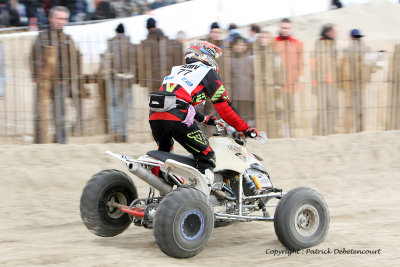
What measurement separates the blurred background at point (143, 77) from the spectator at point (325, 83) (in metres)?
0.02

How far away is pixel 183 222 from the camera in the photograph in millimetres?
5645

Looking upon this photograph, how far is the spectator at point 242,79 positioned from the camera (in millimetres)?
10695

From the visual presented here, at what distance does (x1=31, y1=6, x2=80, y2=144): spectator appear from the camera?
9578mm

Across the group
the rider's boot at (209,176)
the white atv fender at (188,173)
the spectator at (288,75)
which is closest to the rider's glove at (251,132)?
the rider's boot at (209,176)

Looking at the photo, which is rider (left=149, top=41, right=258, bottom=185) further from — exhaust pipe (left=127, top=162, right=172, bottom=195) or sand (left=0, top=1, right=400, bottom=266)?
sand (left=0, top=1, right=400, bottom=266)

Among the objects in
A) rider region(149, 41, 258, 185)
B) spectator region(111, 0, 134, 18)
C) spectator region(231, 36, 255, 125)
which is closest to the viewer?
rider region(149, 41, 258, 185)

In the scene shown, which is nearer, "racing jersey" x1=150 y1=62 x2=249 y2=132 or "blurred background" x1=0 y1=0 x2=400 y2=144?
"racing jersey" x1=150 y1=62 x2=249 y2=132

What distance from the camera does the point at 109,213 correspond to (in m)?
6.48

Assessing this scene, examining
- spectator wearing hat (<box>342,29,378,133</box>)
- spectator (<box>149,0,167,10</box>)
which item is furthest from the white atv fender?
spectator (<box>149,0,167,10</box>)

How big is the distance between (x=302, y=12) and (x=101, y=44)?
39.1ft

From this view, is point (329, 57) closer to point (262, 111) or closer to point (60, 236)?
point (262, 111)

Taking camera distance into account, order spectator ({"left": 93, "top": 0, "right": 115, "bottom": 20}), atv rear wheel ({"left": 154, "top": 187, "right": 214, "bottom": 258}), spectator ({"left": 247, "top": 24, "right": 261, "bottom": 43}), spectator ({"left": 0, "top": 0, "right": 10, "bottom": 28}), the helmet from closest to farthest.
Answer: atv rear wheel ({"left": 154, "top": 187, "right": 214, "bottom": 258}) → the helmet → spectator ({"left": 247, "top": 24, "right": 261, "bottom": 43}) → spectator ({"left": 0, "top": 0, "right": 10, "bottom": 28}) → spectator ({"left": 93, "top": 0, "right": 115, "bottom": 20})

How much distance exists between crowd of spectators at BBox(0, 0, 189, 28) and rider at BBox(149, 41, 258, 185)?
7100mm

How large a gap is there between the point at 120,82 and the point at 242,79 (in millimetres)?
2268
